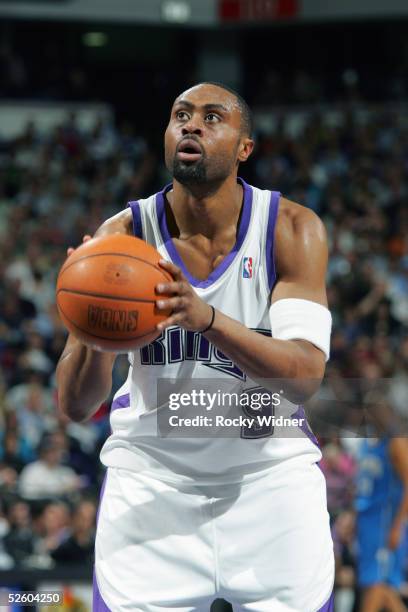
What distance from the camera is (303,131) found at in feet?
49.6

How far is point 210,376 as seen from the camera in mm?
3102

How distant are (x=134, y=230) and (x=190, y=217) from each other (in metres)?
0.18

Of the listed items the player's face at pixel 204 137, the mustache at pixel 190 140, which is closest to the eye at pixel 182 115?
the player's face at pixel 204 137

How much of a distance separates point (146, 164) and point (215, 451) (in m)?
11.6

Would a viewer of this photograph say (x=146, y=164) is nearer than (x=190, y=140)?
No

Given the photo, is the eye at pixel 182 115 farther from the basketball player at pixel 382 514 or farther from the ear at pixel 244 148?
the basketball player at pixel 382 514

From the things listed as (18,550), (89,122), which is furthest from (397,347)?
(89,122)

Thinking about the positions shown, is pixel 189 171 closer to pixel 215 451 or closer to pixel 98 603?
pixel 215 451

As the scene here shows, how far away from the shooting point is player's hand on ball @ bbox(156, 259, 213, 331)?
2504mm

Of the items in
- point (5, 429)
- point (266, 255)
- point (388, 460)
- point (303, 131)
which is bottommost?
point (5, 429)

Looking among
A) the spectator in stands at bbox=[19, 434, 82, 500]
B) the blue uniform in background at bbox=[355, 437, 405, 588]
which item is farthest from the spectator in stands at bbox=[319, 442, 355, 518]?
the spectator in stands at bbox=[19, 434, 82, 500]

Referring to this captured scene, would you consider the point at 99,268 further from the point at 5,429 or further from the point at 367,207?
the point at 367,207

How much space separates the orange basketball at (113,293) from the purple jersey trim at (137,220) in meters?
0.47

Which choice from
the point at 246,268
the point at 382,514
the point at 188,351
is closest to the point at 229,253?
the point at 246,268
